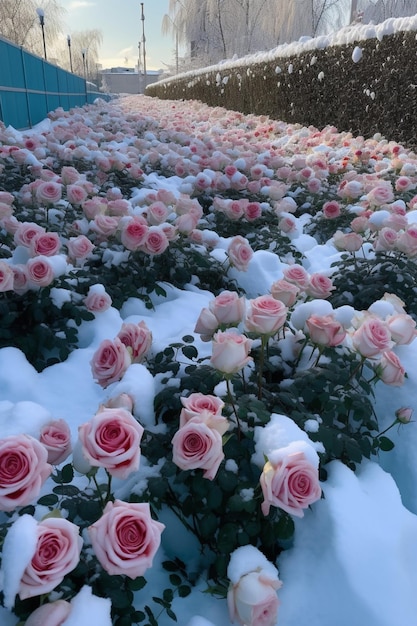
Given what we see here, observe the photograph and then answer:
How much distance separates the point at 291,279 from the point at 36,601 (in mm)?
1255

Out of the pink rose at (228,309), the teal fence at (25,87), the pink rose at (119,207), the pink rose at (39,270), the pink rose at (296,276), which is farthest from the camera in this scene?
the teal fence at (25,87)

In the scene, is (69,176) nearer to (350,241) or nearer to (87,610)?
(350,241)

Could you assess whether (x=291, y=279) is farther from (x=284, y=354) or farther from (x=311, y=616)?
(x=311, y=616)

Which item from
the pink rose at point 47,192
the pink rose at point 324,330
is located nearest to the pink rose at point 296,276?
the pink rose at point 324,330

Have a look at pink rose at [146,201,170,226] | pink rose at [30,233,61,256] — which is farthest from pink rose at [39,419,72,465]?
pink rose at [146,201,170,226]

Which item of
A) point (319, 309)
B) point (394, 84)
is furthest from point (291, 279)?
point (394, 84)

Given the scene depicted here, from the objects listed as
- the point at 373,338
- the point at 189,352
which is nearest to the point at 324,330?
the point at 373,338

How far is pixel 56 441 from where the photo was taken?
1.15 m

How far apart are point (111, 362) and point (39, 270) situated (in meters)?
0.81

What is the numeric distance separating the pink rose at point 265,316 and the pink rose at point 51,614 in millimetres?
764

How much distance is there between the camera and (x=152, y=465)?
1.37 metres

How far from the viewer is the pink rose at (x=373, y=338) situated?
1.42 m

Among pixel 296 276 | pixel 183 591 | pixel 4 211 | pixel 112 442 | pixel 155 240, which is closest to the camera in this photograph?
pixel 112 442

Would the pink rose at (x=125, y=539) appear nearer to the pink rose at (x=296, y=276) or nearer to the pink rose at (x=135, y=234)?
the pink rose at (x=296, y=276)
